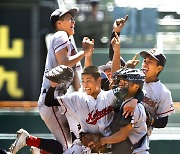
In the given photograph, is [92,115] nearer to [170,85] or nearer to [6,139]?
[6,139]

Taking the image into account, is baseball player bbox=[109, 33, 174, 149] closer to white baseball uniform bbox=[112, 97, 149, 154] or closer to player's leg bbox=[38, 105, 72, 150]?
white baseball uniform bbox=[112, 97, 149, 154]

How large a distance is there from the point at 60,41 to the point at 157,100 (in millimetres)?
903

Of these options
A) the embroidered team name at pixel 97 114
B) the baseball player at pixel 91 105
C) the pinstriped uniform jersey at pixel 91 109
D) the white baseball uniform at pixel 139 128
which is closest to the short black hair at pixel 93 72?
the baseball player at pixel 91 105

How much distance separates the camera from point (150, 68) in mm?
6719

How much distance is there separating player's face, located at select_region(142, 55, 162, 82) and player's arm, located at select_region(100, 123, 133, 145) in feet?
2.74

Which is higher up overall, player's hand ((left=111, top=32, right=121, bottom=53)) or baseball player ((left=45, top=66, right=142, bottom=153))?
player's hand ((left=111, top=32, right=121, bottom=53))

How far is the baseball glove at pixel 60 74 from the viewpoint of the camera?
6242 millimetres

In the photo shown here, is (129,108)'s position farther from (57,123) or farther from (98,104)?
(57,123)

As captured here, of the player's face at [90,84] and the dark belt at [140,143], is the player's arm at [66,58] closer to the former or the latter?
the player's face at [90,84]

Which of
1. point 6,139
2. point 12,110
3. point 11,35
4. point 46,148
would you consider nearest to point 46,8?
point 11,35

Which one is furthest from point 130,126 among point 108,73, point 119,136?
point 108,73

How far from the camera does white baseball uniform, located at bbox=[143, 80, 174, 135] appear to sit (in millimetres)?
6680

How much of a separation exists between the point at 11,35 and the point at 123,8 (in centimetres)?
133

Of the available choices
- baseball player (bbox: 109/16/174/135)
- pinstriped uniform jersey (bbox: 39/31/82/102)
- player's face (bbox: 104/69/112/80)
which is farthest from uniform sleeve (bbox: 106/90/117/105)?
player's face (bbox: 104/69/112/80)
